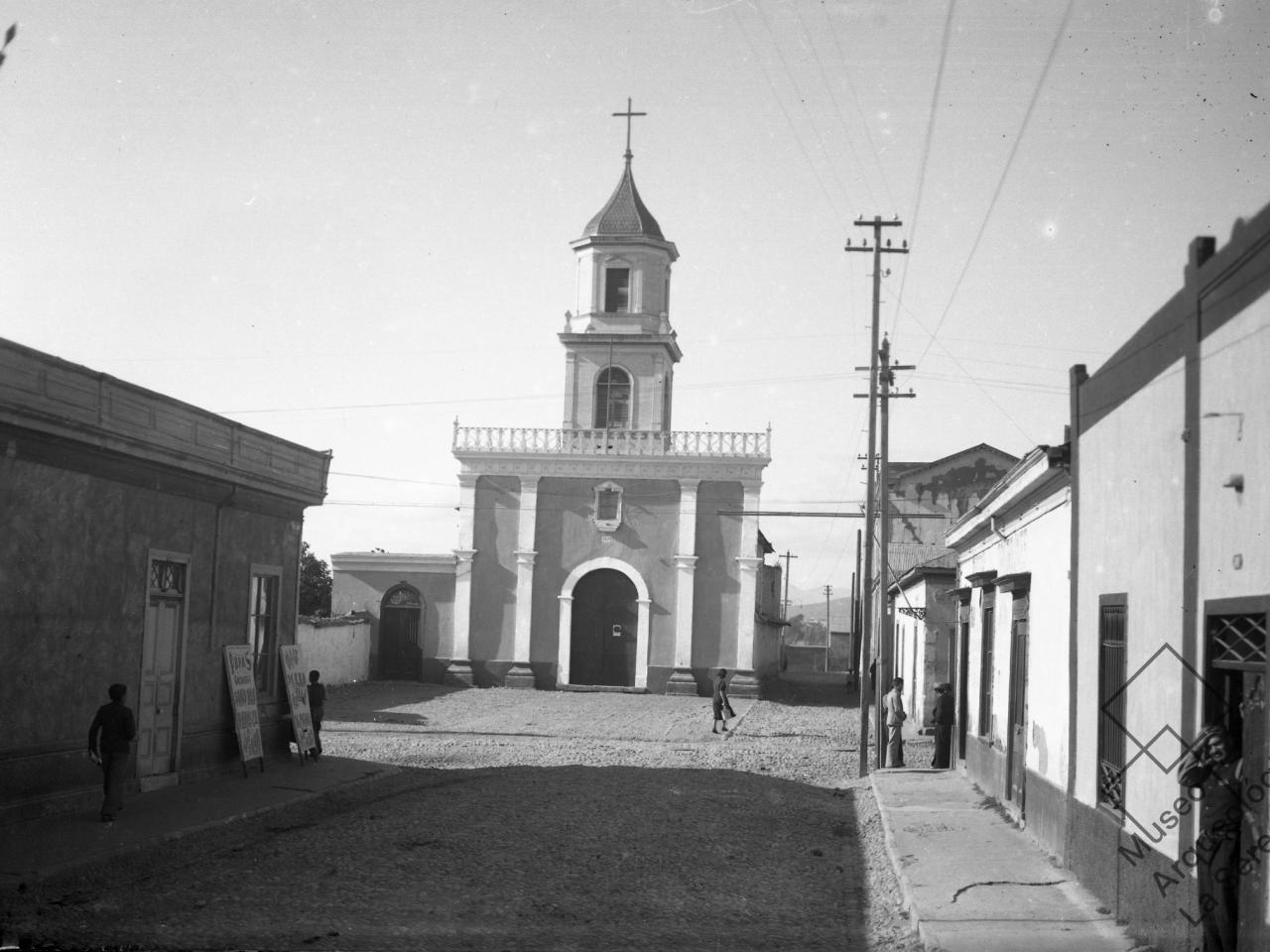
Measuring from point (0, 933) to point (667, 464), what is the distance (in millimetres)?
30633

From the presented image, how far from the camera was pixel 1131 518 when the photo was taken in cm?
905

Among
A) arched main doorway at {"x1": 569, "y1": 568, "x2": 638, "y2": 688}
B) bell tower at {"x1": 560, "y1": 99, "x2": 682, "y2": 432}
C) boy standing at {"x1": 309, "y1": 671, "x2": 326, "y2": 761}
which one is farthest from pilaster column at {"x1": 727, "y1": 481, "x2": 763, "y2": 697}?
boy standing at {"x1": 309, "y1": 671, "x2": 326, "y2": 761}

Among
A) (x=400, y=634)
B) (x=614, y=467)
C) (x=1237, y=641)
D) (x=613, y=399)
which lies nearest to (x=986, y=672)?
(x=1237, y=641)

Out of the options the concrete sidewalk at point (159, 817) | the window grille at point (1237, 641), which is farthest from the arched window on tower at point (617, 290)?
the window grille at point (1237, 641)

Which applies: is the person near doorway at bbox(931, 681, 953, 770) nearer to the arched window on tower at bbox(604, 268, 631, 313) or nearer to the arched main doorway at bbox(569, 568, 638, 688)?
the arched main doorway at bbox(569, 568, 638, 688)

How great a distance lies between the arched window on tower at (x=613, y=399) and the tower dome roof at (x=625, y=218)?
13.4 feet

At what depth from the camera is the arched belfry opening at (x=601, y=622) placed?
37.9 meters

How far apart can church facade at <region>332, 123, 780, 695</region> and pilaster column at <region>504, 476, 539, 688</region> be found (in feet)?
0.09

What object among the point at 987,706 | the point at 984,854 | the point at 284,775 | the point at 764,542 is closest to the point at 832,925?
the point at 984,854

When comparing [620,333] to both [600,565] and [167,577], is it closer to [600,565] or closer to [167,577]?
[600,565]

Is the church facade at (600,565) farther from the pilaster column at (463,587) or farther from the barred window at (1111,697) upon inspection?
the barred window at (1111,697)

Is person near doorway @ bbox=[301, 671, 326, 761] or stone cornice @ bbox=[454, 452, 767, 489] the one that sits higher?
stone cornice @ bbox=[454, 452, 767, 489]

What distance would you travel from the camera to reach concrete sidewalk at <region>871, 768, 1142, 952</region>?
28.1ft

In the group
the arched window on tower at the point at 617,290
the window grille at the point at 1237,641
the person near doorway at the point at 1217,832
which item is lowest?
the person near doorway at the point at 1217,832
